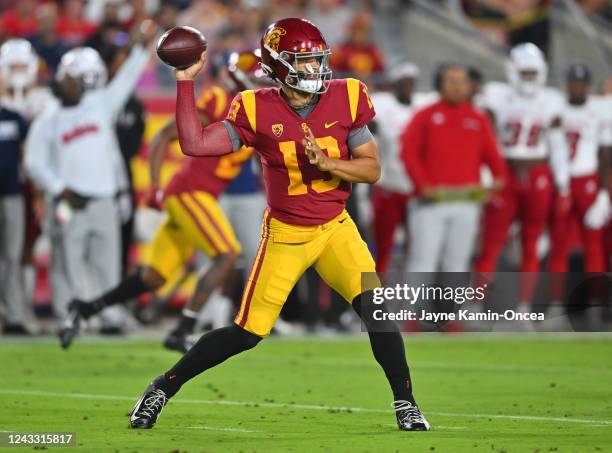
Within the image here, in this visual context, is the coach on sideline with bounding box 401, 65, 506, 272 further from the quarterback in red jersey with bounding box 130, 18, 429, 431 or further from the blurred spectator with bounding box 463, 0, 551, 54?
the quarterback in red jersey with bounding box 130, 18, 429, 431

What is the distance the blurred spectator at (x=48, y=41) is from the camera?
49.0ft

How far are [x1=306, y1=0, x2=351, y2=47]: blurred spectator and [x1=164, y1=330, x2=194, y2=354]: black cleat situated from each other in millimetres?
6918

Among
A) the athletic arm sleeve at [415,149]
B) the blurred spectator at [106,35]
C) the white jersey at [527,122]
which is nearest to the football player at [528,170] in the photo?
the white jersey at [527,122]

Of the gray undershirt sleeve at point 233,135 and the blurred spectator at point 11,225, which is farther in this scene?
the blurred spectator at point 11,225

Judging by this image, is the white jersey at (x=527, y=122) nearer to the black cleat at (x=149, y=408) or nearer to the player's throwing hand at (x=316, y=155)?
the player's throwing hand at (x=316, y=155)

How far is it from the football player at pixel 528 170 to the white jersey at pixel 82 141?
3.45 meters

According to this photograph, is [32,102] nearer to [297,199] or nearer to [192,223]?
[192,223]

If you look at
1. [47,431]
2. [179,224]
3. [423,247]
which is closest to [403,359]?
[47,431]

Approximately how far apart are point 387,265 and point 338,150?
6.86m

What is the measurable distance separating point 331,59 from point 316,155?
877 centimetres

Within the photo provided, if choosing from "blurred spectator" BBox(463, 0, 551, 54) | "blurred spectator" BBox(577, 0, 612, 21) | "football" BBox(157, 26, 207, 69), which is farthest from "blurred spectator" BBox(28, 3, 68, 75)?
"football" BBox(157, 26, 207, 69)

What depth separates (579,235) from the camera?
14094mm

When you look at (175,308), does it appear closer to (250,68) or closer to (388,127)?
(388,127)

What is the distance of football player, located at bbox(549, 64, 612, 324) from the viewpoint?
44.6 ft
